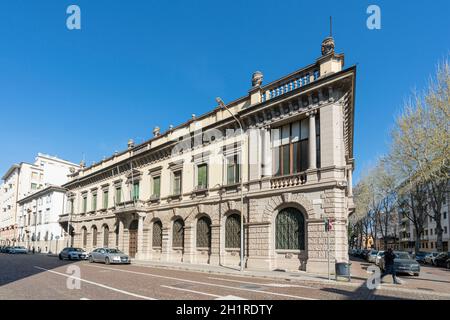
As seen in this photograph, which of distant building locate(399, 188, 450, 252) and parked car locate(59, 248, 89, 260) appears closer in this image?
parked car locate(59, 248, 89, 260)

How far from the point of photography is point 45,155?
8862cm

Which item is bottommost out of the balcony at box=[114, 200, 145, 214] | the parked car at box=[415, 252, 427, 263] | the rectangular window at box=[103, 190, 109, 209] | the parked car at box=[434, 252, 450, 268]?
the parked car at box=[415, 252, 427, 263]

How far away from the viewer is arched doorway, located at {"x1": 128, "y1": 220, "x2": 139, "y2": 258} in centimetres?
3327

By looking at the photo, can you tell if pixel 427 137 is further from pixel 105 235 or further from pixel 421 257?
pixel 105 235

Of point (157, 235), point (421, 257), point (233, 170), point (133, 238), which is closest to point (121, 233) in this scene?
point (133, 238)

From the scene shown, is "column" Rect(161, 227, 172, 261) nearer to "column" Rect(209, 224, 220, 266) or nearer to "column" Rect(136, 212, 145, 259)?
"column" Rect(136, 212, 145, 259)

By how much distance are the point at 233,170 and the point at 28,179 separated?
244 ft

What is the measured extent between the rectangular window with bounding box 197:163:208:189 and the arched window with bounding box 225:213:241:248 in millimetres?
3668

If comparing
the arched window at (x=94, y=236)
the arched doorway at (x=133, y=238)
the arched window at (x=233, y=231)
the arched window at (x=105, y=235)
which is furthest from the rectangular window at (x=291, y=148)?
the arched window at (x=94, y=236)

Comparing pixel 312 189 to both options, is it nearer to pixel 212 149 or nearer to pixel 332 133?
pixel 332 133

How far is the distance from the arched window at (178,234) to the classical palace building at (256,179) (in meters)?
0.08

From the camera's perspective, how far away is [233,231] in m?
24.0

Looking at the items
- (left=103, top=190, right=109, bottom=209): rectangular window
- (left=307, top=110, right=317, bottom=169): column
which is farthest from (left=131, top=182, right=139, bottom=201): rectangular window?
(left=307, top=110, right=317, bottom=169): column
